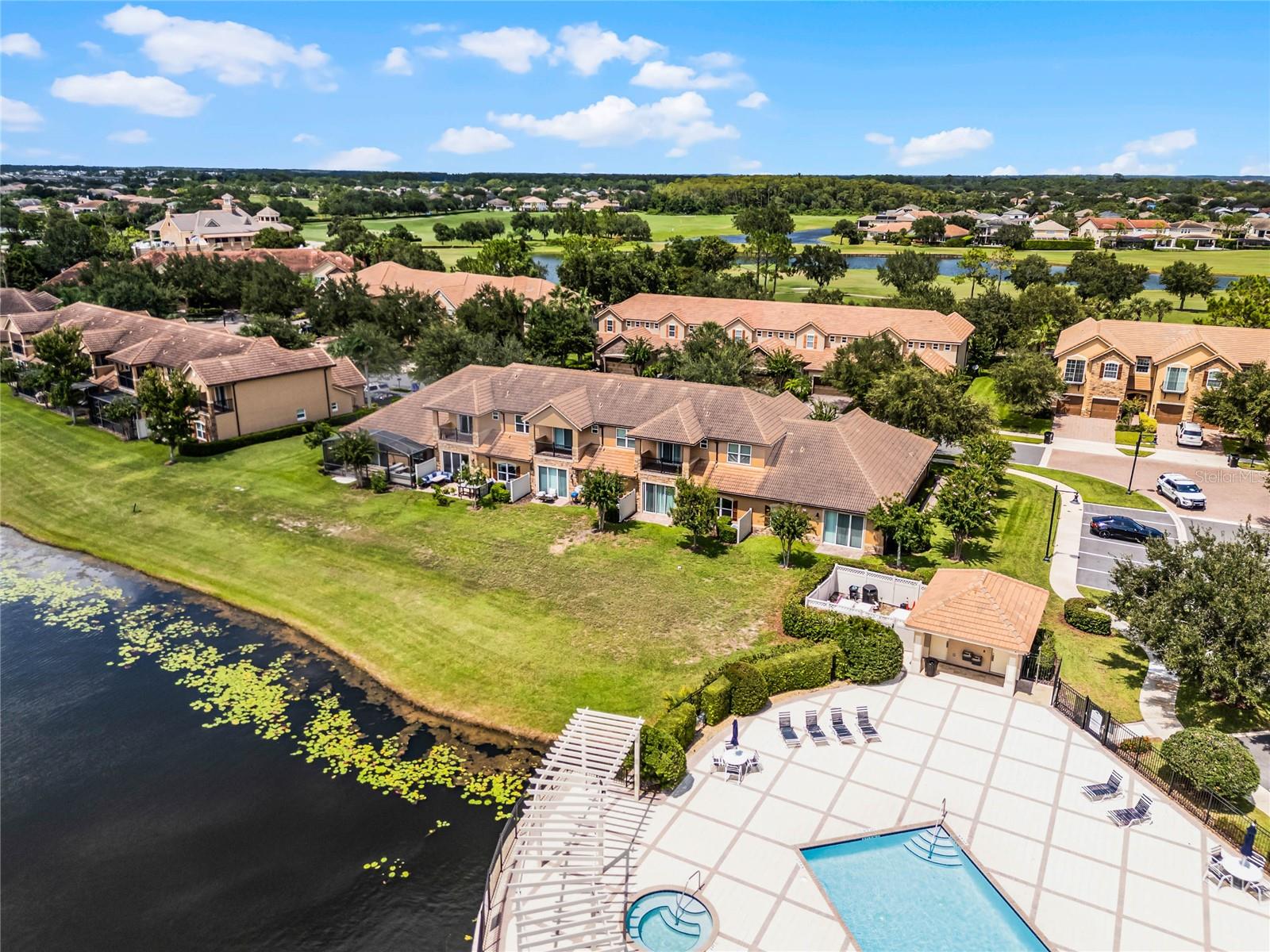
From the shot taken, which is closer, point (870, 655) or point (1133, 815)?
point (1133, 815)

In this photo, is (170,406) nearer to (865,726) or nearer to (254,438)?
(254,438)

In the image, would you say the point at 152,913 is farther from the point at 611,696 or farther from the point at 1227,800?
the point at 1227,800

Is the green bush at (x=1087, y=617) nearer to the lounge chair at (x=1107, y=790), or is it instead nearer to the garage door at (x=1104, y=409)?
the lounge chair at (x=1107, y=790)

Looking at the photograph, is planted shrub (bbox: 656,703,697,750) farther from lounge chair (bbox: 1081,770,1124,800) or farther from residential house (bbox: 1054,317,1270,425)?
residential house (bbox: 1054,317,1270,425)

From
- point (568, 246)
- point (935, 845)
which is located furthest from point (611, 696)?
point (568, 246)

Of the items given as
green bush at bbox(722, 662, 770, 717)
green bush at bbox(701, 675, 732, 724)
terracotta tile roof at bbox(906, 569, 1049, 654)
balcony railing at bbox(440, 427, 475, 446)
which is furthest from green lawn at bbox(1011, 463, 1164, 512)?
balcony railing at bbox(440, 427, 475, 446)

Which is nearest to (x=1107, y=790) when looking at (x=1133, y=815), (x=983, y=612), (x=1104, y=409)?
(x=1133, y=815)

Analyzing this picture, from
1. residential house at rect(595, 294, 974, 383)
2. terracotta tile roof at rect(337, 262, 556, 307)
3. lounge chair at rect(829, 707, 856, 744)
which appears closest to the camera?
lounge chair at rect(829, 707, 856, 744)
